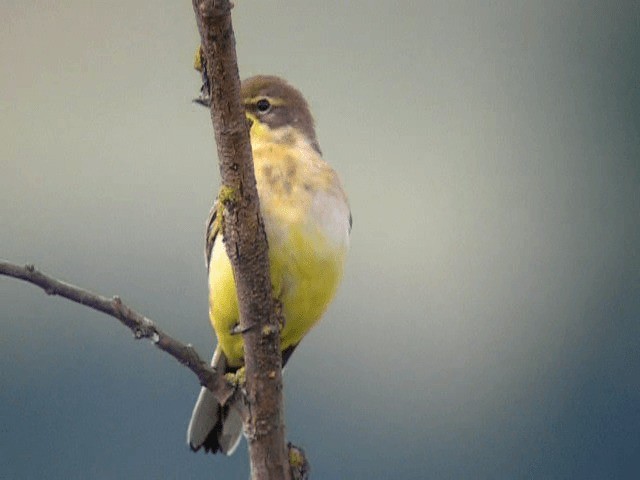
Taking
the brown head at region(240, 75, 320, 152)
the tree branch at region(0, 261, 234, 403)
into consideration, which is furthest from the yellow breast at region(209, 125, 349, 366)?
the tree branch at region(0, 261, 234, 403)

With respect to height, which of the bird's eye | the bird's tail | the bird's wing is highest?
the bird's eye

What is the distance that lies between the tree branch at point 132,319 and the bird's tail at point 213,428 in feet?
2.58

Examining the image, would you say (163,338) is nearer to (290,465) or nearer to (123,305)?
(123,305)

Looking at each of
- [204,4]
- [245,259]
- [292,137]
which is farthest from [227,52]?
[292,137]

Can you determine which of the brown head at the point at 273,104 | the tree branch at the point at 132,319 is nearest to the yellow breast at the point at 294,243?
the brown head at the point at 273,104

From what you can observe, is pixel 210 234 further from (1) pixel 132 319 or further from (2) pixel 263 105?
(1) pixel 132 319

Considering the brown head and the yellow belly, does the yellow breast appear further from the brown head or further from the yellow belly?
the brown head

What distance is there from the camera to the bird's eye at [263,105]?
2957mm

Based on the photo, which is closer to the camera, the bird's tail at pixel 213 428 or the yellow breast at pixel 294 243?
the yellow breast at pixel 294 243

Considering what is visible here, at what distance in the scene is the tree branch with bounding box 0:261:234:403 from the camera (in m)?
1.62

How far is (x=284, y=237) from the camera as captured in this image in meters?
2.54

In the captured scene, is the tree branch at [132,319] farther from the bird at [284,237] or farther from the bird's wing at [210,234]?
the bird's wing at [210,234]

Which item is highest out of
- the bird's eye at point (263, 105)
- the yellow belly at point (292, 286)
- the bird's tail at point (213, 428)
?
the bird's eye at point (263, 105)

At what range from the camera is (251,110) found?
116 inches
